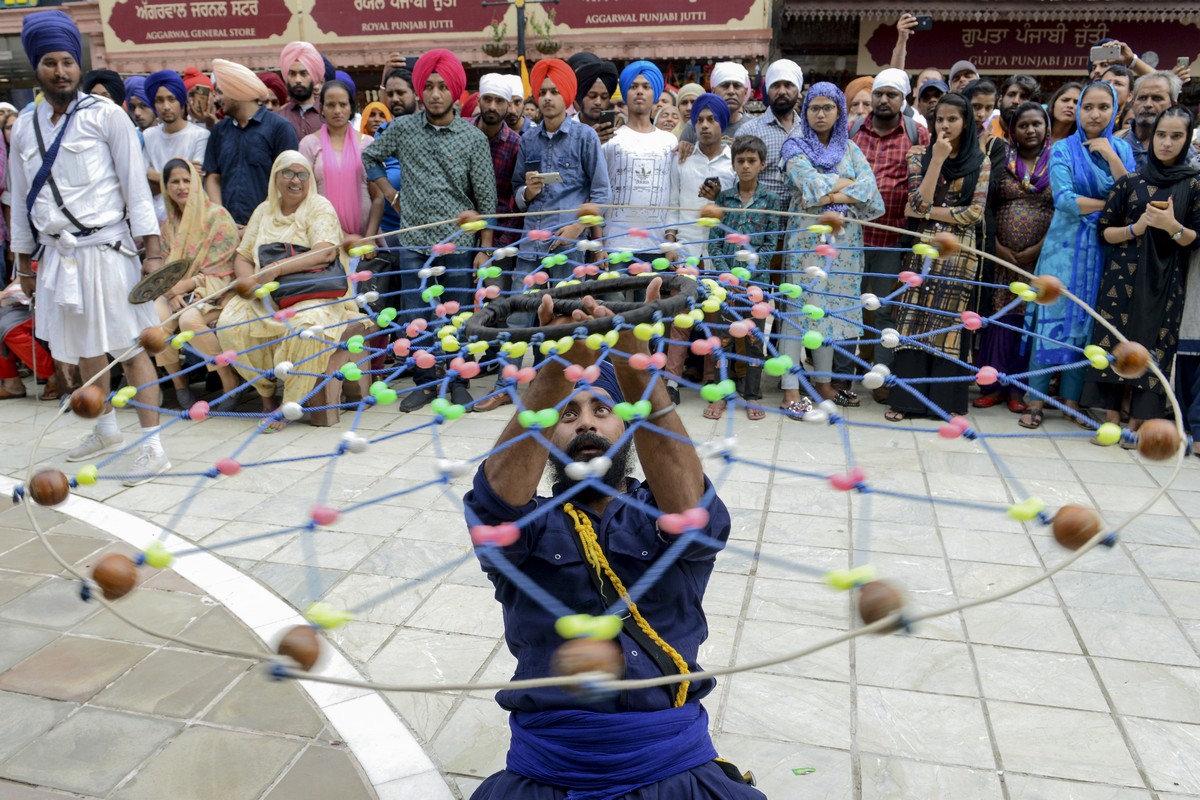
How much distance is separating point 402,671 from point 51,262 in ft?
11.5

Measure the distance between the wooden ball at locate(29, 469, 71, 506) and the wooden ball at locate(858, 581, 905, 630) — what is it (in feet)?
4.76

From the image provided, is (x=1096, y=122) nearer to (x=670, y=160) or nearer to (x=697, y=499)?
(x=670, y=160)

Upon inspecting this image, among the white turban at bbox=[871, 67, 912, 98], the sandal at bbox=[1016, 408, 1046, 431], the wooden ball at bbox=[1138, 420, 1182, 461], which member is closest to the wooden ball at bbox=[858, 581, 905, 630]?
the wooden ball at bbox=[1138, 420, 1182, 461]

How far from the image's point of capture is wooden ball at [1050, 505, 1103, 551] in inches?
54.9

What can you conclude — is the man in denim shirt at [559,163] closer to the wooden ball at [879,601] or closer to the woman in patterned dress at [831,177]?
the woman in patterned dress at [831,177]

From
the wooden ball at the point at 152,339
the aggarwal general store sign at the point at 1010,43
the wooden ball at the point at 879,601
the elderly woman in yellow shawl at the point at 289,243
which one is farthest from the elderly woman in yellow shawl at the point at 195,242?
the aggarwal general store sign at the point at 1010,43

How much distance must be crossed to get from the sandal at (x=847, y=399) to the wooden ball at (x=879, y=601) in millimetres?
5549

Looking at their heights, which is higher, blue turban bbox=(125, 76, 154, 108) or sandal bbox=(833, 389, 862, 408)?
blue turban bbox=(125, 76, 154, 108)

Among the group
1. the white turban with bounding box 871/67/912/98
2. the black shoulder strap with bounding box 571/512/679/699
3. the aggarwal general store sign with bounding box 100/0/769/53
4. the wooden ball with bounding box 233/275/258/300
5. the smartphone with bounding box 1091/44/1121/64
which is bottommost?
the black shoulder strap with bounding box 571/512/679/699

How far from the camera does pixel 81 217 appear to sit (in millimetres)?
5109

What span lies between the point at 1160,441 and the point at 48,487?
2.00 meters

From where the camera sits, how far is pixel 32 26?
4719 millimetres

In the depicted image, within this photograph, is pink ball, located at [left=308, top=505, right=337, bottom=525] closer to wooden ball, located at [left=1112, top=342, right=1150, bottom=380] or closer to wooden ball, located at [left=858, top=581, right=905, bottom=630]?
wooden ball, located at [left=858, top=581, right=905, bottom=630]

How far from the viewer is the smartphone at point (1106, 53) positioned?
7414mm
